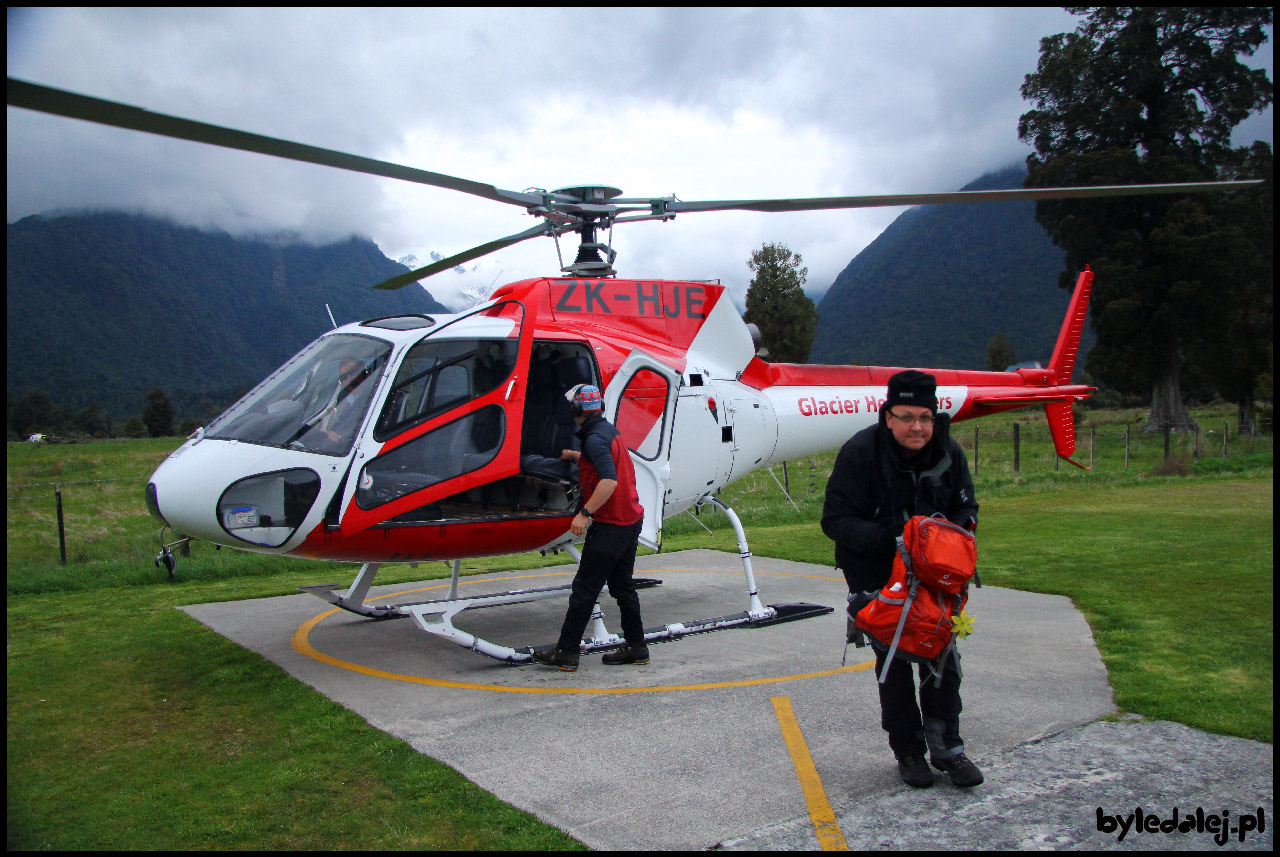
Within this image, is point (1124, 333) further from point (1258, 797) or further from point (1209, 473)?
point (1258, 797)

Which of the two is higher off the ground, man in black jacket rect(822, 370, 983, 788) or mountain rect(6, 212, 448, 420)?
mountain rect(6, 212, 448, 420)

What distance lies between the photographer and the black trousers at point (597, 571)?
5.84 meters

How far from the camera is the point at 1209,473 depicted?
19016 mm

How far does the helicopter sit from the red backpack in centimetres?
316

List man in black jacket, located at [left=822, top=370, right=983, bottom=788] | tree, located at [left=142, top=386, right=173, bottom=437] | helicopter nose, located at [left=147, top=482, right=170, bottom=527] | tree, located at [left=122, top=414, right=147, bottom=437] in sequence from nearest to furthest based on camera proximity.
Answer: man in black jacket, located at [left=822, top=370, right=983, bottom=788]
helicopter nose, located at [left=147, top=482, right=170, bottom=527]
tree, located at [left=122, top=414, right=147, bottom=437]
tree, located at [left=142, top=386, right=173, bottom=437]

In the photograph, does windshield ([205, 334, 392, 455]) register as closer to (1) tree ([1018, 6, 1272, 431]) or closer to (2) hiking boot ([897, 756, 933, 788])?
(2) hiking boot ([897, 756, 933, 788])

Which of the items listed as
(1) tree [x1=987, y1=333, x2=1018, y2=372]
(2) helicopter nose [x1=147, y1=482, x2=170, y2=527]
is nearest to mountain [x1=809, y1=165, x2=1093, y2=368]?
(1) tree [x1=987, y1=333, x2=1018, y2=372]

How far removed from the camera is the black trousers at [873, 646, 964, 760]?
12.4ft

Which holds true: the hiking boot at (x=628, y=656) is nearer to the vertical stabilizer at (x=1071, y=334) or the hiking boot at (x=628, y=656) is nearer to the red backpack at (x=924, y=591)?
the red backpack at (x=924, y=591)

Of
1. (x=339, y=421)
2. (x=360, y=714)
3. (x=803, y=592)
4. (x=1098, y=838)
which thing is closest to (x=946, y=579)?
(x=1098, y=838)

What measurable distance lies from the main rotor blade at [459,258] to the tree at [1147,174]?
27.5 meters

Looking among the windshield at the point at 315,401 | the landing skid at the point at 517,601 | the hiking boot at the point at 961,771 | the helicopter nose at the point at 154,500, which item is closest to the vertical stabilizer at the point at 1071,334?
the landing skid at the point at 517,601

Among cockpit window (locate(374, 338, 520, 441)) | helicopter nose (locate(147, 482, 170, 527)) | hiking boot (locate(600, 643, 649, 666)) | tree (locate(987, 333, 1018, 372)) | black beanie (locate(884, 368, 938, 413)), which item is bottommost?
hiking boot (locate(600, 643, 649, 666))

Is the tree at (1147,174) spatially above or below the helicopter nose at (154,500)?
above
